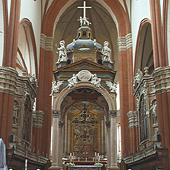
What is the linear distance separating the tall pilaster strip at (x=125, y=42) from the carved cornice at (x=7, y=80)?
9920mm

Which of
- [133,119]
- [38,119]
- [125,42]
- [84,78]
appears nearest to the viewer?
Result: [84,78]

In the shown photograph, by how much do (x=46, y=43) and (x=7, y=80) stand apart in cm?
926

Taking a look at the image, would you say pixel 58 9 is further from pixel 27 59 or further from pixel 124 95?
pixel 124 95

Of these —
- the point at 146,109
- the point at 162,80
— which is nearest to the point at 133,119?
the point at 146,109

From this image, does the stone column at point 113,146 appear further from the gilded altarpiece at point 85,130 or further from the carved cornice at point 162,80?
the gilded altarpiece at point 85,130

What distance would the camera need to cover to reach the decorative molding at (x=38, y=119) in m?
20.9

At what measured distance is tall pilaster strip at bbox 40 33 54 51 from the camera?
2349 cm

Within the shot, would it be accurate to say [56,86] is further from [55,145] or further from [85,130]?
[85,130]

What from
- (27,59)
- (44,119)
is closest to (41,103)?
(44,119)

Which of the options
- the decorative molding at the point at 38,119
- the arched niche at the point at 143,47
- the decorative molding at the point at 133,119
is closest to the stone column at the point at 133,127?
the decorative molding at the point at 133,119

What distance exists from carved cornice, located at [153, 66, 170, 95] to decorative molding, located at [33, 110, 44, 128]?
862 cm

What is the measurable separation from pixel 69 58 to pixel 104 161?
26.0 ft

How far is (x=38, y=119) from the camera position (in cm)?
2116

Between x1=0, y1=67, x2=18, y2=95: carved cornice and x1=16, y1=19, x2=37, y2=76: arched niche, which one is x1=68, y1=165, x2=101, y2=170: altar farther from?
x1=16, y1=19, x2=37, y2=76: arched niche
